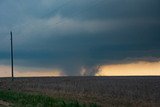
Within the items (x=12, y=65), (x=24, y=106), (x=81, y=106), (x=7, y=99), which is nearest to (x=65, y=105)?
(x=81, y=106)

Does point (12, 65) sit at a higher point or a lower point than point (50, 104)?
higher

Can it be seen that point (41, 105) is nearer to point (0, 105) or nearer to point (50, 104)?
point (50, 104)

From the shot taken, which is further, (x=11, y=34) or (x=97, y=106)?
(x=11, y=34)

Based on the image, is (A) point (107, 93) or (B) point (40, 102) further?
(A) point (107, 93)

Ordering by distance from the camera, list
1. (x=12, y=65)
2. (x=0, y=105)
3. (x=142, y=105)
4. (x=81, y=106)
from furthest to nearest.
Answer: (x=12, y=65), (x=0, y=105), (x=142, y=105), (x=81, y=106)

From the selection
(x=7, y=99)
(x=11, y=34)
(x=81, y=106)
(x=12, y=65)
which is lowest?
(x=81, y=106)

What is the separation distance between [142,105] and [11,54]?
142 ft

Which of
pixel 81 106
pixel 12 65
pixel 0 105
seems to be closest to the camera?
pixel 81 106

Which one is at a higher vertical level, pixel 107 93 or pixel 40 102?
pixel 107 93

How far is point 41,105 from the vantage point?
37156 millimetres

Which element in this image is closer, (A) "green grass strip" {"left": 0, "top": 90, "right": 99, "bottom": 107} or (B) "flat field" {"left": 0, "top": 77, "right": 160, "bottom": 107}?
(A) "green grass strip" {"left": 0, "top": 90, "right": 99, "bottom": 107}

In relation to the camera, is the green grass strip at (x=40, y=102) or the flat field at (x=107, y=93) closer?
the green grass strip at (x=40, y=102)

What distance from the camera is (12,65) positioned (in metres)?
76.6

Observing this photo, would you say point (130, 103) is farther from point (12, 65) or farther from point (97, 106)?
point (12, 65)
